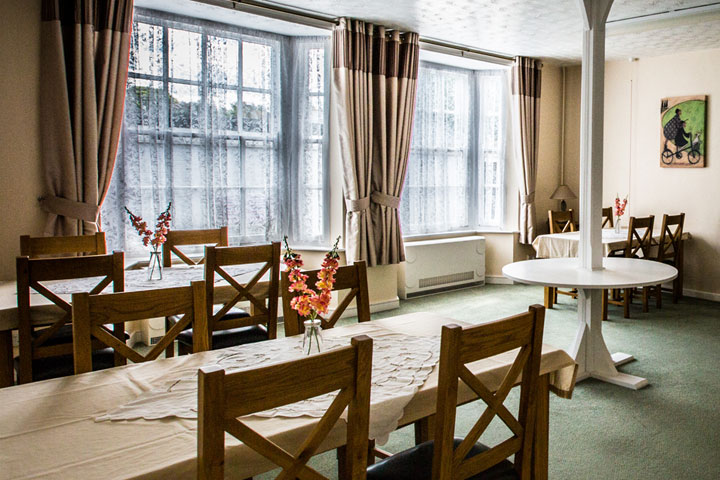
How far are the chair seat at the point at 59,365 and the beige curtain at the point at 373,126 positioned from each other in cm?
296

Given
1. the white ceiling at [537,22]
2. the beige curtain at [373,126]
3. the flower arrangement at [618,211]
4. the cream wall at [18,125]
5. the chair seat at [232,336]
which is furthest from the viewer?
the flower arrangement at [618,211]

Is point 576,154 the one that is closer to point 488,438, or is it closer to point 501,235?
point 501,235

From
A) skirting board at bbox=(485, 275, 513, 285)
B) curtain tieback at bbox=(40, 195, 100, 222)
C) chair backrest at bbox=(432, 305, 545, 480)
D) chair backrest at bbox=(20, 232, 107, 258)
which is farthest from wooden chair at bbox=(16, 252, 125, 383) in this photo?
skirting board at bbox=(485, 275, 513, 285)

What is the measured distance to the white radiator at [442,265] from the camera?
6297 mm

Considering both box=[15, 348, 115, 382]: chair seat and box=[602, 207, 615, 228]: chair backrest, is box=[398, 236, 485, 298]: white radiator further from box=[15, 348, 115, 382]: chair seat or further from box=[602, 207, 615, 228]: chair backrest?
box=[15, 348, 115, 382]: chair seat

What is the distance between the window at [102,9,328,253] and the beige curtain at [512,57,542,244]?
268 centimetres

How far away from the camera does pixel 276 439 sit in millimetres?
1409

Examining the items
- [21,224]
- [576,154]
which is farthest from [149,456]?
[576,154]

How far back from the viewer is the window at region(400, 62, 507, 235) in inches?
260

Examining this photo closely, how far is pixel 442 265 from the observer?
6.57 m

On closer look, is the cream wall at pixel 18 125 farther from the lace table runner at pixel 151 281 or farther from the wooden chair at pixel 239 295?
the wooden chair at pixel 239 295

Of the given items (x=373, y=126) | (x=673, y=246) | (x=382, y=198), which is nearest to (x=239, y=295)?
→ (x=382, y=198)

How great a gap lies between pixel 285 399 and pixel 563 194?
6.79 m

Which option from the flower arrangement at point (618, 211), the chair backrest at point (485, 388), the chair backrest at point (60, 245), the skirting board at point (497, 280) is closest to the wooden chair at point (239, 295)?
the chair backrest at point (60, 245)
